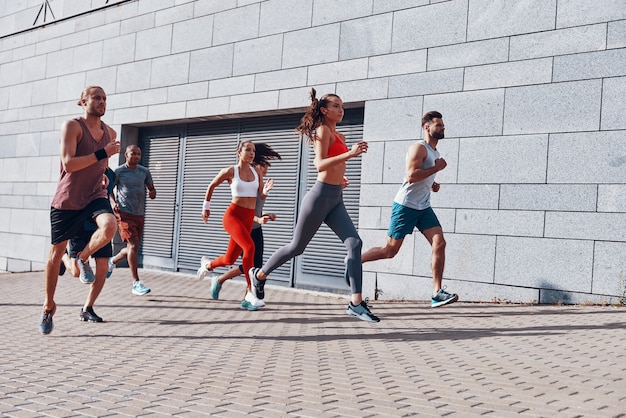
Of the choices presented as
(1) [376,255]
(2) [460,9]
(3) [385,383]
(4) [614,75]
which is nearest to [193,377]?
(3) [385,383]

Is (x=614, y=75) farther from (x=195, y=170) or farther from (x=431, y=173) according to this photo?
(x=195, y=170)

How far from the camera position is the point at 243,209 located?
8055 mm

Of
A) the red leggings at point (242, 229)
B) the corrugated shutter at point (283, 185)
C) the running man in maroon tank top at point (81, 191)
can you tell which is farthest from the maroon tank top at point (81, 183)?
the corrugated shutter at point (283, 185)

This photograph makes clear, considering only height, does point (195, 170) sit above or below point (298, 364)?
above

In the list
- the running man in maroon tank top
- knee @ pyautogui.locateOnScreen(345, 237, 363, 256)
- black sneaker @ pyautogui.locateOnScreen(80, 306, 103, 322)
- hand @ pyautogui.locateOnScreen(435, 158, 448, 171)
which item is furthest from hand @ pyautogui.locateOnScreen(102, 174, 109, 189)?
hand @ pyautogui.locateOnScreen(435, 158, 448, 171)

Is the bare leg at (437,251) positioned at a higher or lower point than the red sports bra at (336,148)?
lower

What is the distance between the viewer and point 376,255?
7.77m

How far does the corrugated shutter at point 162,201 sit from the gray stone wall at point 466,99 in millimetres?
591

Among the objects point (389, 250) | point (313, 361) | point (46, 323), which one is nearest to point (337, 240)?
point (389, 250)

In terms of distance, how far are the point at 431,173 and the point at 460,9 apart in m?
2.62

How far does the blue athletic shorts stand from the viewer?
24.7ft

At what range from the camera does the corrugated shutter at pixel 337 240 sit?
998cm

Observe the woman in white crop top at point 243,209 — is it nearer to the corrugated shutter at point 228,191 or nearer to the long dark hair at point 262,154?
the long dark hair at point 262,154

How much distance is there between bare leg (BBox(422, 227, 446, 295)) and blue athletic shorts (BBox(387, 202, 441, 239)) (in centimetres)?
8
